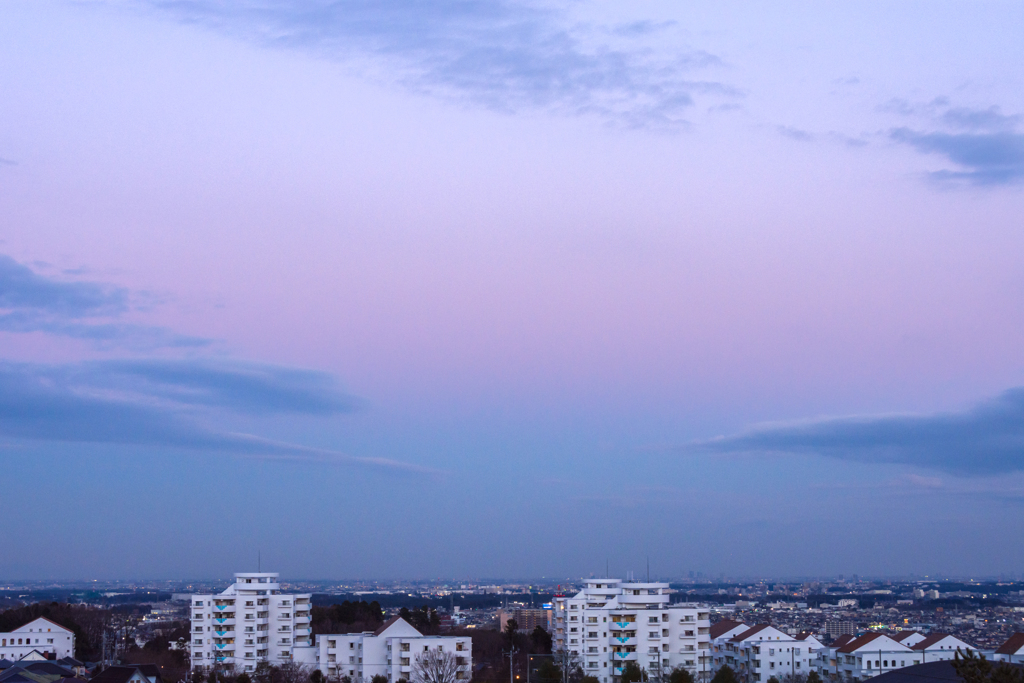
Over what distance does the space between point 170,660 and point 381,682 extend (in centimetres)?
1558

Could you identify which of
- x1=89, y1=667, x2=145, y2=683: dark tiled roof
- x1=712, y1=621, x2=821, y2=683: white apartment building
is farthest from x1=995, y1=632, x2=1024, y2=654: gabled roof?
x1=89, y1=667, x2=145, y2=683: dark tiled roof

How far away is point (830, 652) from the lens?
5128 centimetres

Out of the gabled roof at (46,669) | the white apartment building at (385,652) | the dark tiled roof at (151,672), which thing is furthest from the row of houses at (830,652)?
the gabled roof at (46,669)

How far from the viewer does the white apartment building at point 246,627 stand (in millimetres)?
50531

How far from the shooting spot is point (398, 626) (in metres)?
46.7

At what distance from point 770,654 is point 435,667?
65.6ft

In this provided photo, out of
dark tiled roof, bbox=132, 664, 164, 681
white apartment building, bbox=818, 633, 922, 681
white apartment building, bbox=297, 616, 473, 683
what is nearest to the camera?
dark tiled roof, bbox=132, 664, 164, 681

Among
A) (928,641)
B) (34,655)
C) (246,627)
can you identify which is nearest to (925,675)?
(928,641)

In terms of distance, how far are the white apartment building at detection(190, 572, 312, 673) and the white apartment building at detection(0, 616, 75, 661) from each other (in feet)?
31.6

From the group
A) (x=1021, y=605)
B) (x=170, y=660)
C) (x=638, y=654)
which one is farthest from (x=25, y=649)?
(x=1021, y=605)

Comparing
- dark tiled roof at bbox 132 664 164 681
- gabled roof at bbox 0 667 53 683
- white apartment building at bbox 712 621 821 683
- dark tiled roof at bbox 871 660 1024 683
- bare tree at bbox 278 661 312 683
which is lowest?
white apartment building at bbox 712 621 821 683

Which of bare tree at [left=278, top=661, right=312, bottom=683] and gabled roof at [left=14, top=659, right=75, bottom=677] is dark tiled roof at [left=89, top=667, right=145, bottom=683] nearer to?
bare tree at [left=278, top=661, right=312, bottom=683]

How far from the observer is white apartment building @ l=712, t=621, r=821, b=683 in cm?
5275

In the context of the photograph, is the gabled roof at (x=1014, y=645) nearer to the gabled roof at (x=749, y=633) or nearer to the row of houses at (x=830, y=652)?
the row of houses at (x=830, y=652)
